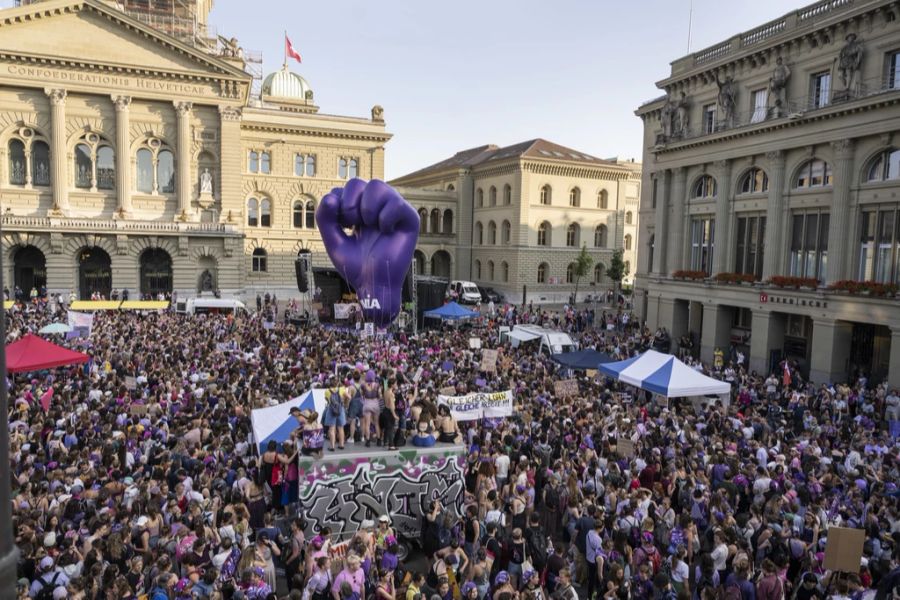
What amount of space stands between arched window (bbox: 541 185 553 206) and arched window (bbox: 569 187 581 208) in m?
2.36

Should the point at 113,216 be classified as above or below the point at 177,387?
above

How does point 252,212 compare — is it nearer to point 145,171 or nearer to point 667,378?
point 145,171

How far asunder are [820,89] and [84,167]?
45.1m

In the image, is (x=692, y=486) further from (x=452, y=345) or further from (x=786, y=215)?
(x=786, y=215)

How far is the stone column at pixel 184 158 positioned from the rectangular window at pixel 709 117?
34.6 meters

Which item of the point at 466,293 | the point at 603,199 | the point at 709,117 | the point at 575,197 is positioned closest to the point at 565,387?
the point at 709,117

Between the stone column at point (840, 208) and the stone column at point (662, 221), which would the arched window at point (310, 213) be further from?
the stone column at point (840, 208)

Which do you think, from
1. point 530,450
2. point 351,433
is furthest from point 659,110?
point 351,433

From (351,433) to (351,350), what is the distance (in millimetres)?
13707

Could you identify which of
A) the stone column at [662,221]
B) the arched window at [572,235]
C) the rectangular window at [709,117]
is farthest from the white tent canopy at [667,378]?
the arched window at [572,235]

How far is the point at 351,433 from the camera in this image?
37.9ft

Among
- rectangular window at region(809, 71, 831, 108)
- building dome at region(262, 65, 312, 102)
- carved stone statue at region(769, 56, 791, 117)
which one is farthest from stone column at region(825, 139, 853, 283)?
building dome at region(262, 65, 312, 102)

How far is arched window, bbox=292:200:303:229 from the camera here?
55.9m

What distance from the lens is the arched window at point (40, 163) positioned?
1767 inches
